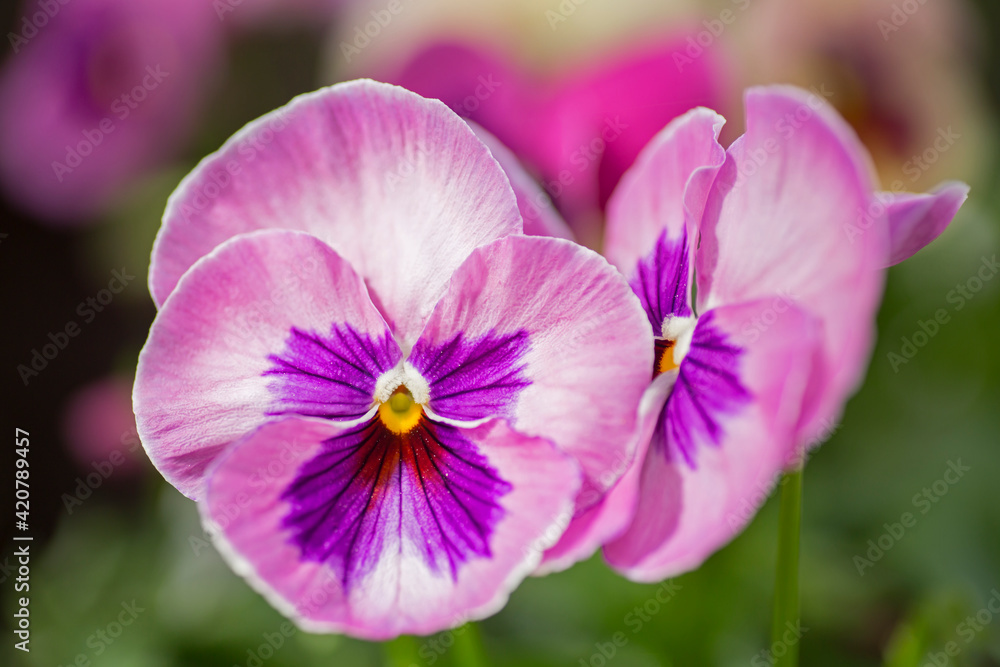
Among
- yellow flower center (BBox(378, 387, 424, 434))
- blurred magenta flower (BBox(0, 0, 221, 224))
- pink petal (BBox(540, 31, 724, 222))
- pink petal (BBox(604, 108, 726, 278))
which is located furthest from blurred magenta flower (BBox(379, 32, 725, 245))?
blurred magenta flower (BBox(0, 0, 221, 224))

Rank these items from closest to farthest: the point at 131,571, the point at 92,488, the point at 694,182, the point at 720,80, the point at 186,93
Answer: the point at 694,182 < the point at 720,80 < the point at 131,571 < the point at 186,93 < the point at 92,488

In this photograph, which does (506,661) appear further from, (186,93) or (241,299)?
(186,93)

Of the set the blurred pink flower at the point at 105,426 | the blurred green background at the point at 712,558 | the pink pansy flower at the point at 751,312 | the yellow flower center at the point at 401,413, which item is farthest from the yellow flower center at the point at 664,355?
the blurred pink flower at the point at 105,426

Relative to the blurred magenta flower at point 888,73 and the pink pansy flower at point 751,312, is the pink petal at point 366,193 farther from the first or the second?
the blurred magenta flower at point 888,73

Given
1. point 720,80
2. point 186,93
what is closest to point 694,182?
point 720,80

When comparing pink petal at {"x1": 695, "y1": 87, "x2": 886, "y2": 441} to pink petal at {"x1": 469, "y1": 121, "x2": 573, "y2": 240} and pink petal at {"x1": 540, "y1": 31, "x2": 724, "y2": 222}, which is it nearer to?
pink petal at {"x1": 469, "y1": 121, "x2": 573, "y2": 240}

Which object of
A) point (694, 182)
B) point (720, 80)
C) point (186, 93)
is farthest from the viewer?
point (186, 93)

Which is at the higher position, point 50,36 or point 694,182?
point 50,36
